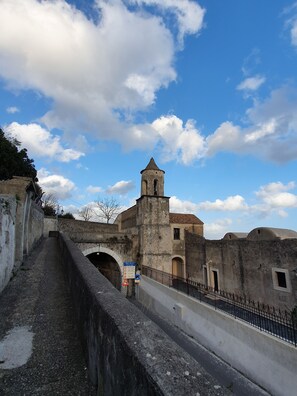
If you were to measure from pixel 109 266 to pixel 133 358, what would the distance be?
932 inches

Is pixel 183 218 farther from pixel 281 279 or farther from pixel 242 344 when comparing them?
pixel 242 344

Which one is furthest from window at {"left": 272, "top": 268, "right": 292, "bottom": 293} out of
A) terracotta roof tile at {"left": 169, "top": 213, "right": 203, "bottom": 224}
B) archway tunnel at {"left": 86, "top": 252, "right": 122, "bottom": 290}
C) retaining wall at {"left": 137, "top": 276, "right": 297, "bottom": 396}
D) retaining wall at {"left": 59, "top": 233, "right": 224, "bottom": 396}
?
terracotta roof tile at {"left": 169, "top": 213, "right": 203, "bottom": 224}

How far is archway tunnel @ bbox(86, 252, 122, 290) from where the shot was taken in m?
22.2

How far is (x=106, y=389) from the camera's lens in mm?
1930

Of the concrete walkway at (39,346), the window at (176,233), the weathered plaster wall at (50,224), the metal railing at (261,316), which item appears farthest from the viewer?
the weathered plaster wall at (50,224)

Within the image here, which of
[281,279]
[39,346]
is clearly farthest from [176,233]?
[39,346]

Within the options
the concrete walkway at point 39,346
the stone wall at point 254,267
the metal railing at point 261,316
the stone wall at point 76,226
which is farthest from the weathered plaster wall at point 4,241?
the stone wall at point 76,226

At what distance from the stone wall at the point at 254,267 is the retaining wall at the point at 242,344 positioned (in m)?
3.80

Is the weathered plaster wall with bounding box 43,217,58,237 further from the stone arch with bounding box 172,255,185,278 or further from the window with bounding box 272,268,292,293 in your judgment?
the window with bounding box 272,268,292,293

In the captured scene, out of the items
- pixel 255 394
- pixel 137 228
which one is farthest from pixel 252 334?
pixel 137 228

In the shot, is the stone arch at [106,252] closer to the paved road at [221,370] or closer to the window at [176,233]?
the window at [176,233]

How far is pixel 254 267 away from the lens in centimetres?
1387

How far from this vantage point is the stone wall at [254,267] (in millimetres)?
11717

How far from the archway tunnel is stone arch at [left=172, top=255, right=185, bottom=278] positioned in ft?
18.0
